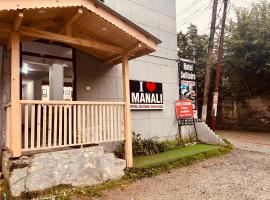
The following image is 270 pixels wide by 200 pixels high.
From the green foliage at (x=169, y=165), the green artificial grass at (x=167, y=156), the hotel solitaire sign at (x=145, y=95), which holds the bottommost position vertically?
the green foliage at (x=169, y=165)

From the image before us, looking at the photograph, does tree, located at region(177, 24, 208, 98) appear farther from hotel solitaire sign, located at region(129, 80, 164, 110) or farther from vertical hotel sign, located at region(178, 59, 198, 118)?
hotel solitaire sign, located at region(129, 80, 164, 110)

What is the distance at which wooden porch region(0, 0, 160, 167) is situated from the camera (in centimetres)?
472

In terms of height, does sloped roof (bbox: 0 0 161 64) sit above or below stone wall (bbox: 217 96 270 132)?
above

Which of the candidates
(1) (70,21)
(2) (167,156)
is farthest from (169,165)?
(1) (70,21)

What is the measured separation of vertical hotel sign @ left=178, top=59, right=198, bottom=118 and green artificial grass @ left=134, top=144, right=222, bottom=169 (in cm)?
236

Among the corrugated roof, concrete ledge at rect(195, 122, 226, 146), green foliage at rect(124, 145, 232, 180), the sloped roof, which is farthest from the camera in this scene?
concrete ledge at rect(195, 122, 226, 146)

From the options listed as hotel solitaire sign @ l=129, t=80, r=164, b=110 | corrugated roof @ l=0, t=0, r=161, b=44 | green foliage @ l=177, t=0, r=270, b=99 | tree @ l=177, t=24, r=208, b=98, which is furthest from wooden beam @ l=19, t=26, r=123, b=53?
tree @ l=177, t=24, r=208, b=98

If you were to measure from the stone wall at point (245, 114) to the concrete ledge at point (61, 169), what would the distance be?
36.9 ft

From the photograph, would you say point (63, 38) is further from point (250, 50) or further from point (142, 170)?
point (250, 50)

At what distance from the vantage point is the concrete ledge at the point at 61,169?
465 centimetres

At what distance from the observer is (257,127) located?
14.7 meters

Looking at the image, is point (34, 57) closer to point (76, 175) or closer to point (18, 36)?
point (18, 36)

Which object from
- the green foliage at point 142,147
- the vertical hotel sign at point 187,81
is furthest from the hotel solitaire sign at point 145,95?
the vertical hotel sign at point 187,81

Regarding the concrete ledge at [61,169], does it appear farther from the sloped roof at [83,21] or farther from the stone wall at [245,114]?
the stone wall at [245,114]
